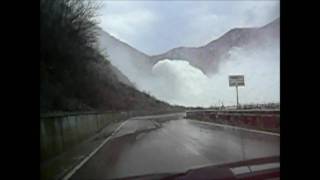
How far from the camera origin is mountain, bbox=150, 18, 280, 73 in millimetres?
2898

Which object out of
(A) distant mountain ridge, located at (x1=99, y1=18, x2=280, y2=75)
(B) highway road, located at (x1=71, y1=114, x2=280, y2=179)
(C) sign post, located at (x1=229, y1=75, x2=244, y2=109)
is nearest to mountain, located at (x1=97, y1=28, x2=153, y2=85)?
(A) distant mountain ridge, located at (x1=99, y1=18, x2=280, y2=75)

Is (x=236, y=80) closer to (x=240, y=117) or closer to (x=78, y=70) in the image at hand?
(x=240, y=117)

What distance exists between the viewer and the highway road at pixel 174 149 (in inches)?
122

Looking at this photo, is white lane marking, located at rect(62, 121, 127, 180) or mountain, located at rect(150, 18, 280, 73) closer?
mountain, located at rect(150, 18, 280, 73)

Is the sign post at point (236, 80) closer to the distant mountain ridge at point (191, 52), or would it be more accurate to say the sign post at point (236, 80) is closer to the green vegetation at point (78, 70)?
the distant mountain ridge at point (191, 52)

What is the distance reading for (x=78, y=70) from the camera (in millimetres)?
3332

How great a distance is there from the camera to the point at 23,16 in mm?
2559

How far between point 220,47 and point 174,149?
0.71 meters

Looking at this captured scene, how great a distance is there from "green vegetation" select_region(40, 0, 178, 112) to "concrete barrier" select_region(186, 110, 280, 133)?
0.29 meters

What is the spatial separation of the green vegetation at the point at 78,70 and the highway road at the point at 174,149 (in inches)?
8.9

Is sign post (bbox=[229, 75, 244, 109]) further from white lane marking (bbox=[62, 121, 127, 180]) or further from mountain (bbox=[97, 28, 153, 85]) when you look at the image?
white lane marking (bbox=[62, 121, 127, 180])
